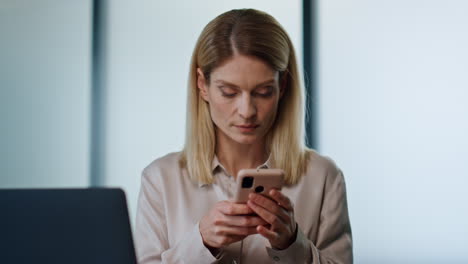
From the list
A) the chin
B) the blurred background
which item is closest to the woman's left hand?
the chin

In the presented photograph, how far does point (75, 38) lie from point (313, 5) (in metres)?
1.68

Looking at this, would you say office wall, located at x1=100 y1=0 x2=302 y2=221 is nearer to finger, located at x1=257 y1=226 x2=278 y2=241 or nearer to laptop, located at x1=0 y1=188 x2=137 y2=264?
finger, located at x1=257 y1=226 x2=278 y2=241

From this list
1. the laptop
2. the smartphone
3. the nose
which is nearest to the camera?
the laptop

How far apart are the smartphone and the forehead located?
1.12 feet

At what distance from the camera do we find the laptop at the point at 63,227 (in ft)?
2.39

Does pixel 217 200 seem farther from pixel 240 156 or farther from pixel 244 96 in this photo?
pixel 244 96

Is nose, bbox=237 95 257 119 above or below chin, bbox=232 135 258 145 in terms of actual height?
above

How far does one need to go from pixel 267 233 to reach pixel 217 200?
34 centimetres

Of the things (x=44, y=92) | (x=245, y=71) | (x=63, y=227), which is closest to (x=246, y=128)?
(x=245, y=71)

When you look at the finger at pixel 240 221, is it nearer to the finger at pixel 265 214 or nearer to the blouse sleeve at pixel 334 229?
the finger at pixel 265 214

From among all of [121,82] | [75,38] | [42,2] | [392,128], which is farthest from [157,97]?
[392,128]

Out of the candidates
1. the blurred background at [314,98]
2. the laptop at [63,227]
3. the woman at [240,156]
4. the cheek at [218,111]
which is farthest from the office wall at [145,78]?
the laptop at [63,227]

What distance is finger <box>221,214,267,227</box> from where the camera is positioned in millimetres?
1335

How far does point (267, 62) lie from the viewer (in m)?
1.59
